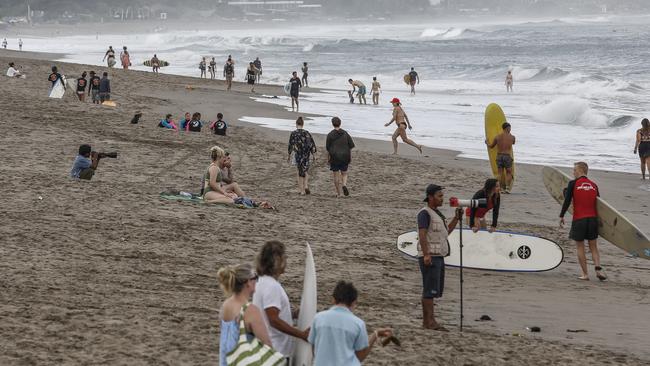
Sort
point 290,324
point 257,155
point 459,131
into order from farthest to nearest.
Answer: point 459,131 < point 257,155 < point 290,324

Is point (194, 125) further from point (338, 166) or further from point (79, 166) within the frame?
point (79, 166)

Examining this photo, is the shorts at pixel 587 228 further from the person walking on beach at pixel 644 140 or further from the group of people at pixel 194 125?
the group of people at pixel 194 125

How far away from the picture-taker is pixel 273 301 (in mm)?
6340

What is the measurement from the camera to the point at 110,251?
35.4 feet

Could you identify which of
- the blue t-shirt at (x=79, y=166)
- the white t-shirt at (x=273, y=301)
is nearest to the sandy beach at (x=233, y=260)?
the blue t-shirt at (x=79, y=166)

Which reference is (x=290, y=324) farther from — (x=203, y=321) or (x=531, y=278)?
(x=531, y=278)

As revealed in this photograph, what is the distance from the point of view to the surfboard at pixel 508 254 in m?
11.7

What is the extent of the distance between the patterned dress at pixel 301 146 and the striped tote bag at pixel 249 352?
9780mm

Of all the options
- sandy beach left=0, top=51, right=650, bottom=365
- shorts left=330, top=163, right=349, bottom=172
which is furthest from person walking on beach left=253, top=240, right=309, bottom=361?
shorts left=330, top=163, right=349, bottom=172

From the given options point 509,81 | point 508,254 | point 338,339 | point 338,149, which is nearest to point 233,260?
point 508,254

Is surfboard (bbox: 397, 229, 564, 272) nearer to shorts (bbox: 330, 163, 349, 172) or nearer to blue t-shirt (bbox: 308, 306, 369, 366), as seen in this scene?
shorts (bbox: 330, 163, 349, 172)

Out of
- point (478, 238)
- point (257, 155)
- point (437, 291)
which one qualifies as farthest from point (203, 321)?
point (257, 155)

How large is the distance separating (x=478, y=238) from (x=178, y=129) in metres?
12.2

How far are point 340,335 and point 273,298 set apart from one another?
1.85 feet
